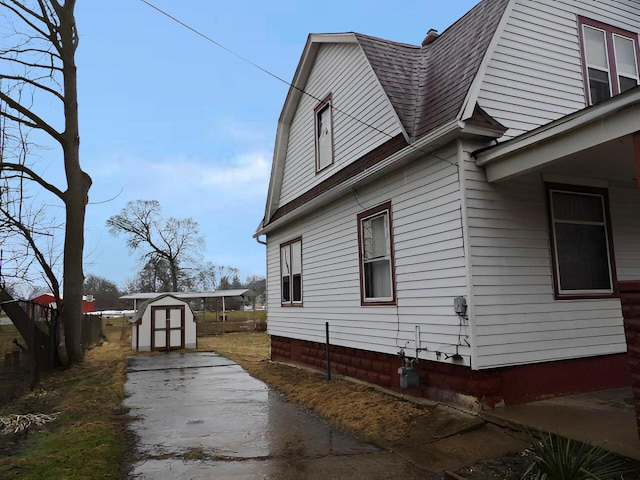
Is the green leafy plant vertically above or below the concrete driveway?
above

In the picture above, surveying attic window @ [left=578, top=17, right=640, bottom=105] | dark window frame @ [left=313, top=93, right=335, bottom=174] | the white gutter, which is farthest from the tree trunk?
attic window @ [left=578, top=17, right=640, bottom=105]

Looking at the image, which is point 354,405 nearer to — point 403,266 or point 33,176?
point 403,266

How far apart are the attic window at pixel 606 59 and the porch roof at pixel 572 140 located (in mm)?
2140

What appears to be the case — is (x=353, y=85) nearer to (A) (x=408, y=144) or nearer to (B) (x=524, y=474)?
(A) (x=408, y=144)

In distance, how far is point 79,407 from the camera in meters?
7.36

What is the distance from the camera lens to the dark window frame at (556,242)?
6.29 metres

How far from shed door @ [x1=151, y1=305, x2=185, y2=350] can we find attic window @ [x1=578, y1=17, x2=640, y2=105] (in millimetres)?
16451

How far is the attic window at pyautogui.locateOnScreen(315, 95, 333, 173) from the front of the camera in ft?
33.2

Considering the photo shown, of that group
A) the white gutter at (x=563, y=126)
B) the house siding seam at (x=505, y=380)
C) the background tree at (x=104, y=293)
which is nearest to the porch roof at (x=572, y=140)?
the white gutter at (x=563, y=126)

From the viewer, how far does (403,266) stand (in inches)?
281

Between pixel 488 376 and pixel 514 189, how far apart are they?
2405 millimetres

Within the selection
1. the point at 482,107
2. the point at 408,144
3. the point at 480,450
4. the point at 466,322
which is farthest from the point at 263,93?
the point at 480,450

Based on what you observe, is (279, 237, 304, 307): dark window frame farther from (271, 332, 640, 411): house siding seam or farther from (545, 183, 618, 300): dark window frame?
(545, 183, 618, 300): dark window frame

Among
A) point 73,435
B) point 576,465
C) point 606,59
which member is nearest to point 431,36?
point 606,59
